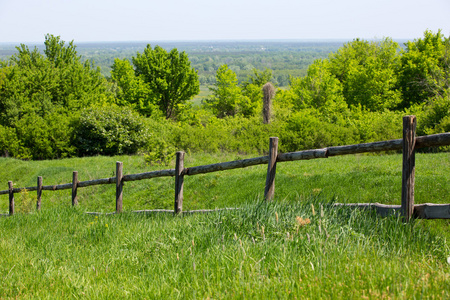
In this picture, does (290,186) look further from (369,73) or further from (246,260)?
(369,73)

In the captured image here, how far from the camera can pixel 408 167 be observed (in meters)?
4.27

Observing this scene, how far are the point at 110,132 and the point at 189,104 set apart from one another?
21525mm

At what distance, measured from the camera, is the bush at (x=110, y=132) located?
2875cm

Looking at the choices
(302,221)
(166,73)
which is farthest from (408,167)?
(166,73)

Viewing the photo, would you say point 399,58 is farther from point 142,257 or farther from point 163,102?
point 142,257

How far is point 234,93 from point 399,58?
23.9 m

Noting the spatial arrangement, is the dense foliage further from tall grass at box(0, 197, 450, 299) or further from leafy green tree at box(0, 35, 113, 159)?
tall grass at box(0, 197, 450, 299)

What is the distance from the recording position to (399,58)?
46.0m

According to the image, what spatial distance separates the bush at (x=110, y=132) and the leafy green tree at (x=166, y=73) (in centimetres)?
1519

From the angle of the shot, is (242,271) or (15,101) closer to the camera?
(242,271)

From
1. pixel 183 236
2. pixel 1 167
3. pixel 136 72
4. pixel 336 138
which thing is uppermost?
pixel 136 72

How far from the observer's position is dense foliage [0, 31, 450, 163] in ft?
87.4

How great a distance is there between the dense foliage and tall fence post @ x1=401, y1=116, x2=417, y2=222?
47.6ft

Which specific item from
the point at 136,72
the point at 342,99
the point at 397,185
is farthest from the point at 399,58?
the point at 397,185
